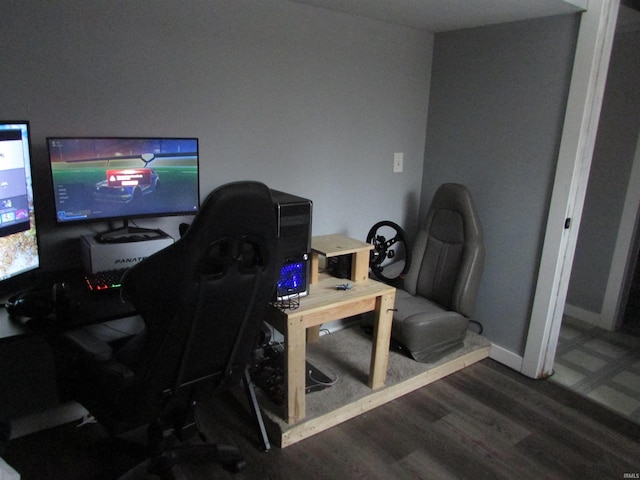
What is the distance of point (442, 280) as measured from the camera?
272 cm

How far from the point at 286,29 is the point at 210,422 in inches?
78.3

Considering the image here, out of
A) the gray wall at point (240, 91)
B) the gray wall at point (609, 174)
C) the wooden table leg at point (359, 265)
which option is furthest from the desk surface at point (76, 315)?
the gray wall at point (609, 174)

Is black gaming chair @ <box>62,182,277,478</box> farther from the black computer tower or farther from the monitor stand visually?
the monitor stand

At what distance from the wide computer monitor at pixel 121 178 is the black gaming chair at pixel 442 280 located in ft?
4.35

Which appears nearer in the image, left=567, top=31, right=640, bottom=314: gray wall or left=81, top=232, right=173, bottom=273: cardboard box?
left=81, top=232, right=173, bottom=273: cardboard box

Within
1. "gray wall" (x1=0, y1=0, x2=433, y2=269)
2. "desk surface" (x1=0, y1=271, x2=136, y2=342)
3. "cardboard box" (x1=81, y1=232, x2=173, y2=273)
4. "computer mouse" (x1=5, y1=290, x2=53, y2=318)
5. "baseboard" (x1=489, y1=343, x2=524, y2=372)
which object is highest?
"gray wall" (x1=0, y1=0, x2=433, y2=269)

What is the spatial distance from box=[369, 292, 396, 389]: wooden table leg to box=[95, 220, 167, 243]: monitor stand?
1.06m

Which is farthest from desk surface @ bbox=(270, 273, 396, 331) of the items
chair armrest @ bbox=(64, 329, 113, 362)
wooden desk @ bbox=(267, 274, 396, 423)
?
chair armrest @ bbox=(64, 329, 113, 362)

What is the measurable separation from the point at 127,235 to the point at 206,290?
0.79 metres

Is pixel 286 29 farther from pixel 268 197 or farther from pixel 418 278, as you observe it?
pixel 418 278

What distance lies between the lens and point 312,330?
2.71m

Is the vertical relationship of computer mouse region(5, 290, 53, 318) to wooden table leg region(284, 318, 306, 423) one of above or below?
above

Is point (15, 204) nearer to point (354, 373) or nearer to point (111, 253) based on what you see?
point (111, 253)

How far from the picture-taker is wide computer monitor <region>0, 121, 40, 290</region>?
155cm
